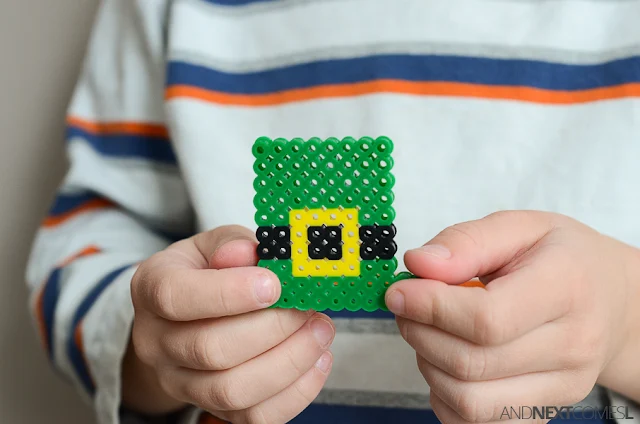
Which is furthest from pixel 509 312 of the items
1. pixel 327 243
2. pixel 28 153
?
pixel 28 153

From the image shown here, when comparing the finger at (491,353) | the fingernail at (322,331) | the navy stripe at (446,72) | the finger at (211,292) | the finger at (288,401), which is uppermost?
the navy stripe at (446,72)

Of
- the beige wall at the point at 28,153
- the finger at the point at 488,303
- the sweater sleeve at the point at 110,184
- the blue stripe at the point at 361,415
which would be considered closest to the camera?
the finger at the point at 488,303

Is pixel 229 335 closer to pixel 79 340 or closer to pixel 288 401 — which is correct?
pixel 288 401

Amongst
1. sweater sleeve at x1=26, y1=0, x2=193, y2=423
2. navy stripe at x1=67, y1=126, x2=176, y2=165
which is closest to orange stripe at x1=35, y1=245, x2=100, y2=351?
sweater sleeve at x1=26, y1=0, x2=193, y2=423

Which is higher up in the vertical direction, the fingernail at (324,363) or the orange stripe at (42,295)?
the fingernail at (324,363)

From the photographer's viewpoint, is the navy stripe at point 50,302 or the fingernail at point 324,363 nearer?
the fingernail at point 324,363

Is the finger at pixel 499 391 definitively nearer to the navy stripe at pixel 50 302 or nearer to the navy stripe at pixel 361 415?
the navy stripe at pixel 361 415

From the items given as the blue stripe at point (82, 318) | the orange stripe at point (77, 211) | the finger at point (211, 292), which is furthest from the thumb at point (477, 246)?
the orange stripe at point (77, 211)
